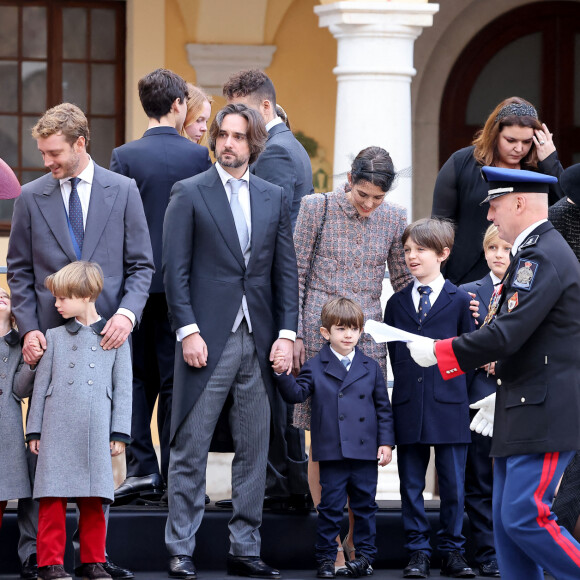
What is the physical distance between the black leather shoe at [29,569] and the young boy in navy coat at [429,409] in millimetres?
1472

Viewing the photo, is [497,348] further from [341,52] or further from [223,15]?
[223,15]

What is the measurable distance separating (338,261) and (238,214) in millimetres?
500

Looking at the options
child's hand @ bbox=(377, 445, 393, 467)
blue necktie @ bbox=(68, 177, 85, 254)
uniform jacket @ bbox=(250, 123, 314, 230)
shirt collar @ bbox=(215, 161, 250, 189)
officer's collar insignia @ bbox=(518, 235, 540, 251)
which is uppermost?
uniform jacket @ bbox=(250, 123, 314, 230)

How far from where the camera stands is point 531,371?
17.2 feet

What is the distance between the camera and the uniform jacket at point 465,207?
21.8ft

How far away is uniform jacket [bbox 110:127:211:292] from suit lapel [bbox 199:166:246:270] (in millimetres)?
462

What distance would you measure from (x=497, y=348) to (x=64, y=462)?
166 centimetres

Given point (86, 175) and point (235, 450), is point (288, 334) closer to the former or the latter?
point (235, 450)

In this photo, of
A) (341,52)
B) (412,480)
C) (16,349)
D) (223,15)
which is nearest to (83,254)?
(16,349)

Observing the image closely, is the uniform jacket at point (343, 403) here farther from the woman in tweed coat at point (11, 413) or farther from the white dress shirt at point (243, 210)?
the woman in tweed coat at point (11, 413)

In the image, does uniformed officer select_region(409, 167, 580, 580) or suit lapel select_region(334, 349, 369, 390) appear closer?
uniformed officer select_region(409, 167, 580, 580)

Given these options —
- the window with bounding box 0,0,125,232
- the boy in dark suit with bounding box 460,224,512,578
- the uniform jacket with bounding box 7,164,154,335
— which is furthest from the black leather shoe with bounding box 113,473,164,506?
the window with bounding box 0,0,125,232

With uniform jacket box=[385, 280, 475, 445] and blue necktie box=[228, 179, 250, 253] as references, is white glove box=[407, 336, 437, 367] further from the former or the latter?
blue necktie box=[228, 179, 250, 253]

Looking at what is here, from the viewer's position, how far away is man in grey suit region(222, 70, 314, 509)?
6.53 metres
